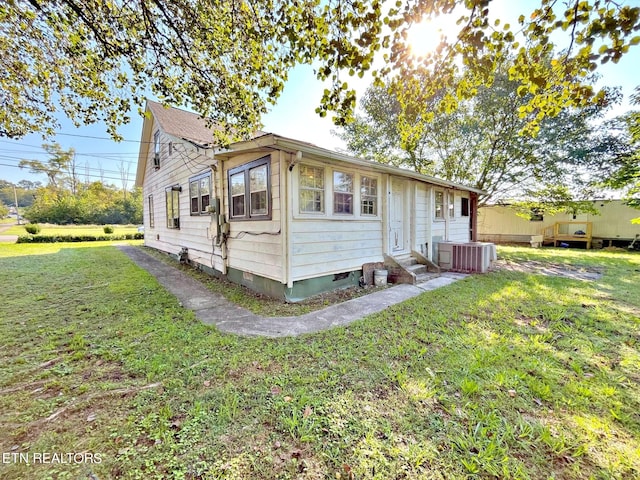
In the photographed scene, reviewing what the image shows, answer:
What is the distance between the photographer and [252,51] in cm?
368

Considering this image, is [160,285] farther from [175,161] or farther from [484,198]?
[484,198]

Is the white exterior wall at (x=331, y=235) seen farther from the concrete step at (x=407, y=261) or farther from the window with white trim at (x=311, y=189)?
the concrete step at (x=407, y=261)

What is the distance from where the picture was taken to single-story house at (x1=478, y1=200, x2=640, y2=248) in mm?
14520

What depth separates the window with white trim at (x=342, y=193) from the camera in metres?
5.66

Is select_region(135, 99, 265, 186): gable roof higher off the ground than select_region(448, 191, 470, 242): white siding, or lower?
Result: higher

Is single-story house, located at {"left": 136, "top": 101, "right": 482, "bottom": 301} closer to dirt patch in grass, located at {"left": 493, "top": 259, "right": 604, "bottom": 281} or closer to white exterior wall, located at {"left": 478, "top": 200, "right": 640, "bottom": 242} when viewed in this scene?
dirt patch in grass, located at {"left": 493, "top": 259, "right": 604, "bottom": 281}

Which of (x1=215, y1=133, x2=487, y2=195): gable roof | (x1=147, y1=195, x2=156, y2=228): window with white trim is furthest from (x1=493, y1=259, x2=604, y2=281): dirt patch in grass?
(x1=147, y1=195, x2=156, y2=228): window with white trim

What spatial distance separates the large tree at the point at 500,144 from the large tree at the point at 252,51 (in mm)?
8519

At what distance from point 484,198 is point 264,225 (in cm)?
1245

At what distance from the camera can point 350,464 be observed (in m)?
1.60

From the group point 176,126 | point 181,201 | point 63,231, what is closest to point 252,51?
point 181,201

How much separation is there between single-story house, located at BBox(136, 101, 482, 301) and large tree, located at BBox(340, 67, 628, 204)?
14.7ft

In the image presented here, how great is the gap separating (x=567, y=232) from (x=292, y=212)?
20.2 m

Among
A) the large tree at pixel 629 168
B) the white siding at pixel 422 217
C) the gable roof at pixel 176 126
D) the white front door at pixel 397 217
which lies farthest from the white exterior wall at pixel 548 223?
the gable roof at pixel 176 126
